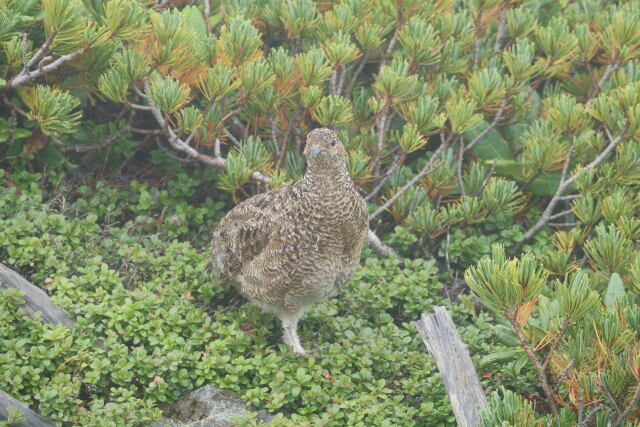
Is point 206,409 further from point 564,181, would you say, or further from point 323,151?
point 564,181

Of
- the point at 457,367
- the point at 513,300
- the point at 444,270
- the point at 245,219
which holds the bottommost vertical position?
the point at 444,270

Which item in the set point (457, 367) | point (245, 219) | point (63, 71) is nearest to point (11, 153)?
point (63, 71)

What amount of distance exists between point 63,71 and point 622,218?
3.74 meters

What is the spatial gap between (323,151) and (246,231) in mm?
790

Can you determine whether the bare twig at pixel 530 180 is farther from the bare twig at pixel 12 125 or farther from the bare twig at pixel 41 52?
the bare twig at pixel 12 125

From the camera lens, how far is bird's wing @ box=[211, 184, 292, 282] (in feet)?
15.0

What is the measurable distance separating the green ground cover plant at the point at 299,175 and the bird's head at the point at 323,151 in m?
1.05

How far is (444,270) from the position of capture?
19.0 feet

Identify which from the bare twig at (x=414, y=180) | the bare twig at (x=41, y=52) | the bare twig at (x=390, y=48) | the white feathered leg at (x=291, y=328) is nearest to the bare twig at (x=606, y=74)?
the bare twig at (x=414, y=180)

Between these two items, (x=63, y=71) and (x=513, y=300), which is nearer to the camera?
(x=513, y=300)

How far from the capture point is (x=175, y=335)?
4445mm

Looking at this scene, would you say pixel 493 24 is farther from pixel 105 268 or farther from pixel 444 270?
pixel 105 268

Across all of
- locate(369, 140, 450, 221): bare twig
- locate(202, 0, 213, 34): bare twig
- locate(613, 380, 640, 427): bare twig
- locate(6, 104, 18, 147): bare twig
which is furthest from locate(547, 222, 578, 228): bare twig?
locate(6, 104, 18, 147): bare twig

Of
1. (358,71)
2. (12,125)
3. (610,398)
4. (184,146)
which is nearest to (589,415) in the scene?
(610,398)
